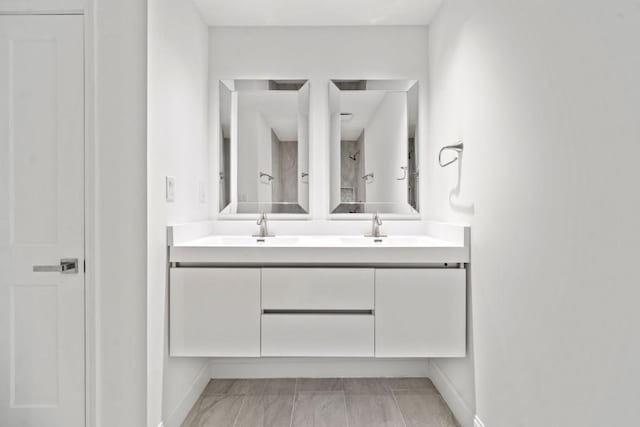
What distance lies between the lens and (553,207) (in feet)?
3.68

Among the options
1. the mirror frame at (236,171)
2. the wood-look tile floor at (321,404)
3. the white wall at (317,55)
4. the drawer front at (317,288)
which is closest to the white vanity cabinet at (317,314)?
the drawer front at (317,288)

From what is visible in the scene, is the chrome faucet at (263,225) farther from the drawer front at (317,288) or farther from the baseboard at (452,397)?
the baseboard at (452,397)

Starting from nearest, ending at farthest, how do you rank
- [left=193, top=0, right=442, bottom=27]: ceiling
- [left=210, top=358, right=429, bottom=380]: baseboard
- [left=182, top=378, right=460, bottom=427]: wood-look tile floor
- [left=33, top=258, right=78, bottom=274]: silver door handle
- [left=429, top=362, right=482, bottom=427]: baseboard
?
1. [left=33, top=258, right=78, bottom=274]: silver door handle
2. [left=429, top=362, right=482, bottom=427]: baseboard
3. [left=182, top=378, right=460, bottom=427]: wood-look tile floor
4. [left=193, top=0, right=442, bottom=27]: ceiling
5. [left=210, top=358, right=429, bottom=380]: baseboard

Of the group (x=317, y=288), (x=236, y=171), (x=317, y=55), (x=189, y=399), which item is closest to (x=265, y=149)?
(x=236, y=171)

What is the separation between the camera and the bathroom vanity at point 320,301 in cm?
178

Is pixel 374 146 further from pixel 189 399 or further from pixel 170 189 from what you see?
pixel 189 399

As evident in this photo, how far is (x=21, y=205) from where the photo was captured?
5.13 ft

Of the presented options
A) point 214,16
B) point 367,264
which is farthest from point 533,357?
point 214,16

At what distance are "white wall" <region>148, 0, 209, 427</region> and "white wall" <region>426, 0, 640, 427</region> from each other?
1.43m

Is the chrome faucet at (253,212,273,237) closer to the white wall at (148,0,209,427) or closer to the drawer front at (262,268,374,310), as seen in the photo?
the white wall at (148,0,209,427)

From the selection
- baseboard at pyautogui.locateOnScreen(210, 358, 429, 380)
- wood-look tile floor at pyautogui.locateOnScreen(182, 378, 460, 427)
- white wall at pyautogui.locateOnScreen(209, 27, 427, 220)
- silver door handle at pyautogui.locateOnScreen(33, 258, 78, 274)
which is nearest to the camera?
silver door handle at pyautogui.locateOnScreen(33, 258, 78, 274)

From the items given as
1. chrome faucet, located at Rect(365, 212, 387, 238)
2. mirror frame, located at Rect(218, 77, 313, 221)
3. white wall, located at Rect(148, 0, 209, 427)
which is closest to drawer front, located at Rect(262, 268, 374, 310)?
white wall, located at Rect(148, 0, 209, 427)

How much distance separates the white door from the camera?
61.1 inches

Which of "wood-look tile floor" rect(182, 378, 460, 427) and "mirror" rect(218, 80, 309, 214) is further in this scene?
"mirror" rect(218, 80, 309, 214)
